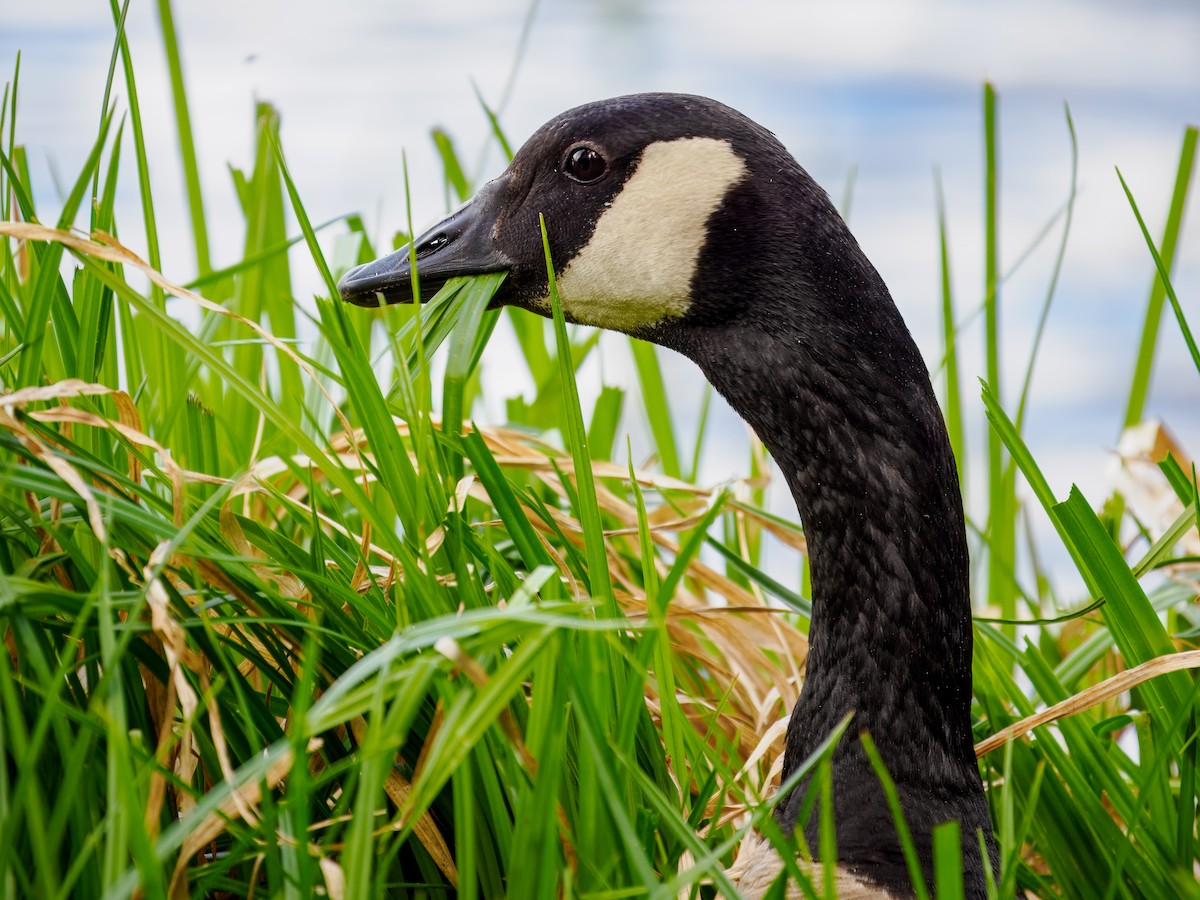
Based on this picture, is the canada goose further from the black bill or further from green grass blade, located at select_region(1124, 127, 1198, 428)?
green grass blade, located at select_region(1124, 127, 1198, 428)

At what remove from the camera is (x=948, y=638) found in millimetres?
1792

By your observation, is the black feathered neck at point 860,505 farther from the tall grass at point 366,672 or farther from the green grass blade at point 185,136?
the green grass blade at point 185,136

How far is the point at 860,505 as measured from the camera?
71.5 inches

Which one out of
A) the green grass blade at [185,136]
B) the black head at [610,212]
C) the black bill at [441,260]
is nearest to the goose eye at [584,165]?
the black head at [610,212]

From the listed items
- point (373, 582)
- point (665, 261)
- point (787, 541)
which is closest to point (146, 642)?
point (373, 582)

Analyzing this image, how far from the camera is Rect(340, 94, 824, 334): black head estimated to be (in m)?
1.90

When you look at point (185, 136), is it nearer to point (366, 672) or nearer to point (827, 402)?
point (827, 402)

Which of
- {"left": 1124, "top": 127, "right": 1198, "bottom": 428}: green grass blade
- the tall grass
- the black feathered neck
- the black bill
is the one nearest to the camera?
the tall grass

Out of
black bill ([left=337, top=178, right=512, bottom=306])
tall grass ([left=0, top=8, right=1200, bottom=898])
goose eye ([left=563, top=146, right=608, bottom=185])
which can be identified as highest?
goose eye ([left=563, top=146, right=608, bottom=185])

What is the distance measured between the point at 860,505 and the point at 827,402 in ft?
0.53

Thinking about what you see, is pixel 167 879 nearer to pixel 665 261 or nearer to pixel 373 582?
pixel 373 582

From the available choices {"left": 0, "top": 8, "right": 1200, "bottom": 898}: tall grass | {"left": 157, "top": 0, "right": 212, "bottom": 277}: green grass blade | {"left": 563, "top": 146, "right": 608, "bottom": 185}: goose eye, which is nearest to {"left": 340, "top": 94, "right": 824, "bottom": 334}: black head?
{"left": 563, "top": 146, "right": 608, "bottom": 185}: goose eye

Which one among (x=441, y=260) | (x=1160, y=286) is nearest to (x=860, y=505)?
(x=441, y=260)

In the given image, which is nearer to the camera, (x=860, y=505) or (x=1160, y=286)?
(x=860, y=505)
